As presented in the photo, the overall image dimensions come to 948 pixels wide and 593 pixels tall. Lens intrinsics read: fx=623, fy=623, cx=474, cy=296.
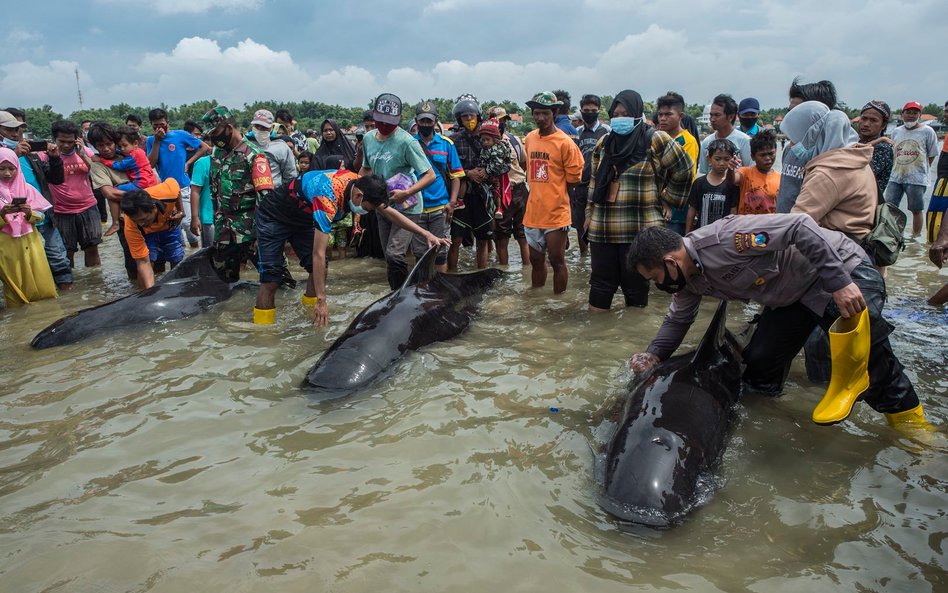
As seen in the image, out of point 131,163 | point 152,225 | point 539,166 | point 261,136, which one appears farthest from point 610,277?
point 131,163

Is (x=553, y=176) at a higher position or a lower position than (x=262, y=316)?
higher

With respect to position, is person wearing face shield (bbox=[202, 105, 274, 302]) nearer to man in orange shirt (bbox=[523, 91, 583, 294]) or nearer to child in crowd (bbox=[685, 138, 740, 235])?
Result: man in orange shirt (bbox=[523, 91, 583, 294])

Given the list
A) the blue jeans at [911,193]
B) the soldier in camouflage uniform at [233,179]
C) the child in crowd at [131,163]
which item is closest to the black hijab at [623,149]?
the soldier in camouflage uniform at [233,179]

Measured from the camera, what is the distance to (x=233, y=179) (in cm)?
653

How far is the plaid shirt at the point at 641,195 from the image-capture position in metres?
5.74

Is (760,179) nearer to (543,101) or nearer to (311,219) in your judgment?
(543,101)

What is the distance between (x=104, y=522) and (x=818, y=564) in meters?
3.36

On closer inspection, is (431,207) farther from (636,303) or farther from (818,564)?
(818,564)

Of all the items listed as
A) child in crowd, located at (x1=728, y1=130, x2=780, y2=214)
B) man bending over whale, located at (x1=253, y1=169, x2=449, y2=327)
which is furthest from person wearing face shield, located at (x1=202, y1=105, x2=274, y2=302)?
child in crowd, located at (x1=728, y1=130, x2=780, y2=214)

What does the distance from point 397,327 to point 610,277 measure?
7.23 ft

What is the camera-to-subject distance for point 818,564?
2.74 metres

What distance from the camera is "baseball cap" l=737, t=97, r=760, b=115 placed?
8117mm

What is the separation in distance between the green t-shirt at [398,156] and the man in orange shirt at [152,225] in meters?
2.53

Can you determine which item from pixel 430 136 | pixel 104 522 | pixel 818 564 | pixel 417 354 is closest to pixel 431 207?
pixel 430 136
